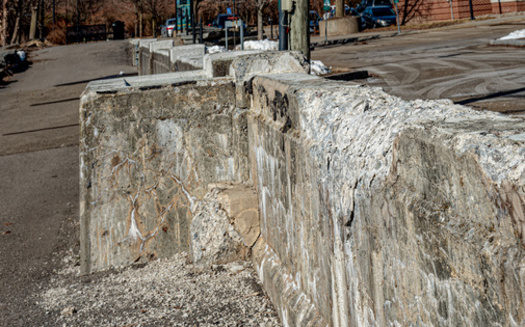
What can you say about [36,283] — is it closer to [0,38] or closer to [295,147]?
[295,147]

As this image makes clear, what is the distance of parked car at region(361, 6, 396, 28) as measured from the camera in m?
35.4

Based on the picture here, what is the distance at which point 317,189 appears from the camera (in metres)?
2.87

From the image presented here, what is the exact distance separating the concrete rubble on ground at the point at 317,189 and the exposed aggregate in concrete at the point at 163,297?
134 mm

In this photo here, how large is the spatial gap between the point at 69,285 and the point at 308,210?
236 cm

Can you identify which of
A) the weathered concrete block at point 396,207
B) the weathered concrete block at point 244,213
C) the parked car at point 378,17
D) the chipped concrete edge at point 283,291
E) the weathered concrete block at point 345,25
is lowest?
the chipped concrete edge at point 283,291

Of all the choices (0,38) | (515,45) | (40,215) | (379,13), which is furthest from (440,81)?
(0,38)

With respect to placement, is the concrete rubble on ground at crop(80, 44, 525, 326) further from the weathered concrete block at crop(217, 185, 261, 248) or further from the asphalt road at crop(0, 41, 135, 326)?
the asphalt road at crop(0, 41, 135, 326)

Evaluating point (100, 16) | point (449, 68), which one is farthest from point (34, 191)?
point (100, 16)

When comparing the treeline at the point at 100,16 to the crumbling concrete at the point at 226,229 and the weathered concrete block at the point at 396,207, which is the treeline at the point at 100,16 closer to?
the crumbling concrete at the point at 226,229

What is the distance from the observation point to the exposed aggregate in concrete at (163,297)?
3828 millimetres

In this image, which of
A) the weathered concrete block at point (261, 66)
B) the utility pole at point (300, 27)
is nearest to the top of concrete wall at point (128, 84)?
the weathered concrete block at point (261, 66)

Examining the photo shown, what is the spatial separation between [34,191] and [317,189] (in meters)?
5.83

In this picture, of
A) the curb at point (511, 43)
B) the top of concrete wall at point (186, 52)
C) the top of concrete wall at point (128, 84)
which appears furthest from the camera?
the curb at point (511, 43)

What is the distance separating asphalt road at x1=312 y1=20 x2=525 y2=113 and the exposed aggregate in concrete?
352 centimetres
